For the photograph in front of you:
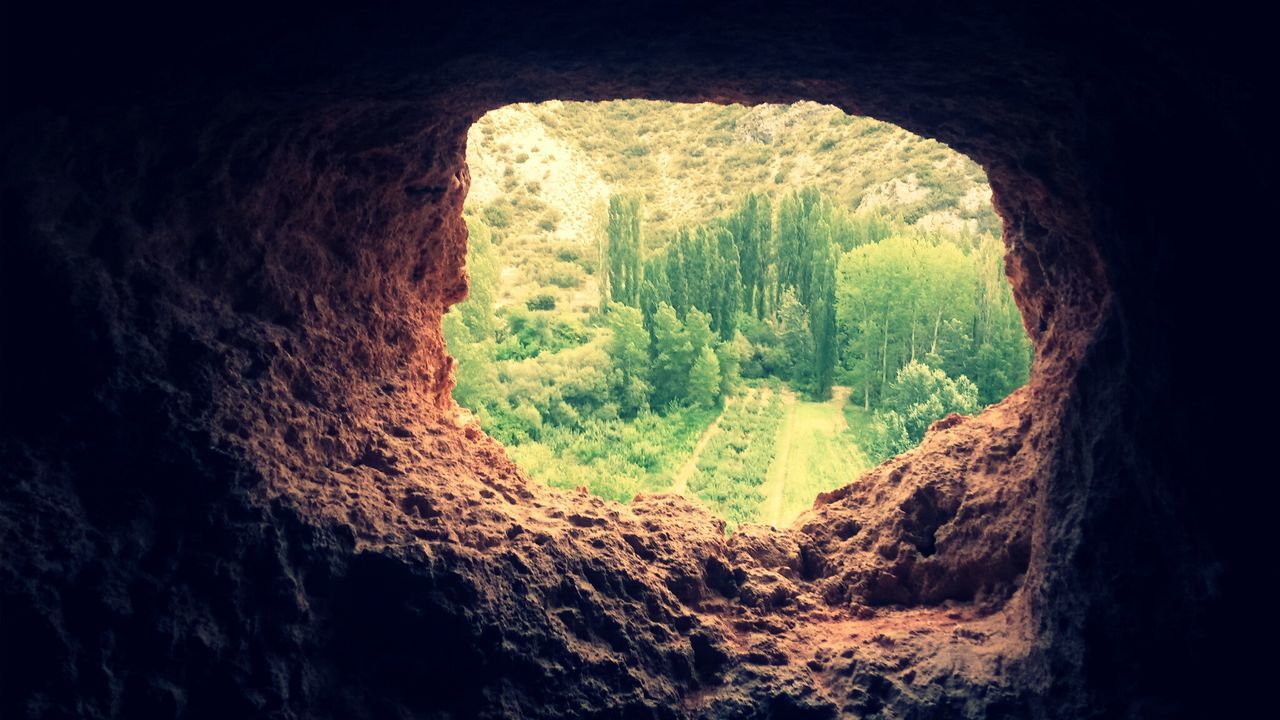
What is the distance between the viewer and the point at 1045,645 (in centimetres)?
471

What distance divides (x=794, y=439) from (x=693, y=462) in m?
1.97

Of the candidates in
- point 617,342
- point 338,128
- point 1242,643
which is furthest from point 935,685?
point 617,342

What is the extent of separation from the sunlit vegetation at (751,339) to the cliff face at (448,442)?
1152 centimetres

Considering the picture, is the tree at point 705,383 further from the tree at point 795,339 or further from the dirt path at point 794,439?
the tree at point 795,339

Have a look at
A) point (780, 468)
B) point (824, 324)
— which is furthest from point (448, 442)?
point (824, 324)

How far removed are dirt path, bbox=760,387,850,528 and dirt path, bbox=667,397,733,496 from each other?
1.40 meters

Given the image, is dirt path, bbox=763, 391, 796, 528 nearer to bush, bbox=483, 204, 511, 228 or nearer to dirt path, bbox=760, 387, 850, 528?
dirt path, bbox=760, 387, 850, 528

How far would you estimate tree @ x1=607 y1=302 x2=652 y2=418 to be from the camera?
2106 cm

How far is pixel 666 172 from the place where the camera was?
132 ft

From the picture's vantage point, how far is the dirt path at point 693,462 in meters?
18.1

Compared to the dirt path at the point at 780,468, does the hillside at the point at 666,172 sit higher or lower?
higher

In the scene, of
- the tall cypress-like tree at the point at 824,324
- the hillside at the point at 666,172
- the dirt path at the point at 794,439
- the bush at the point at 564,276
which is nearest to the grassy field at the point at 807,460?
the dirt path at the point at 794,439

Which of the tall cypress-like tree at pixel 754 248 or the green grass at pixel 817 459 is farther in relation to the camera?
the tall cypress-like tree at pixel 754 248

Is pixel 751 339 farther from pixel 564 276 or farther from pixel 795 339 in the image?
pixel 564 276
